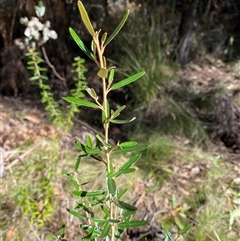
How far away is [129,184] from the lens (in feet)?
4.93

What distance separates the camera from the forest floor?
1331 millimetres

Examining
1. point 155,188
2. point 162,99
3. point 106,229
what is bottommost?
point 155,188

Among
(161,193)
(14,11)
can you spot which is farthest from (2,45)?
(161,193)

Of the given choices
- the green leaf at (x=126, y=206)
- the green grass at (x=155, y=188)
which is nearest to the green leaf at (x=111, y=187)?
the green leaf at (x=126, y=206)

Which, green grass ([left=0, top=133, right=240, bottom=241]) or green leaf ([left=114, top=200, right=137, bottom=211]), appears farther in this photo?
green grass ([left=0, top=133, right=240, bottom=241])

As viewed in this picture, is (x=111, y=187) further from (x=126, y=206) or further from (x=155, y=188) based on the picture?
(x=155, y=188)

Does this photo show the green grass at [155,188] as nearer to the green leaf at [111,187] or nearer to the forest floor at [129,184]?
the forest floor at [129,184]

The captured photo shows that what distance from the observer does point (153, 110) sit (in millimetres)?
2023

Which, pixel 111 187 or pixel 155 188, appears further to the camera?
pixel 155 188

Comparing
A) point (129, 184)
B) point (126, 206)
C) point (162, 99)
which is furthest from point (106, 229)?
point (162, 99)

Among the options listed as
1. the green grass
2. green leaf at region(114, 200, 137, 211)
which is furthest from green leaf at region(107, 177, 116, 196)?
the green grass

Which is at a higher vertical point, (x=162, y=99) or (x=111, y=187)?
(x=111, y=187)

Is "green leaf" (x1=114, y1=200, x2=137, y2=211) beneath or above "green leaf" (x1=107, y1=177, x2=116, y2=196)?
beneath

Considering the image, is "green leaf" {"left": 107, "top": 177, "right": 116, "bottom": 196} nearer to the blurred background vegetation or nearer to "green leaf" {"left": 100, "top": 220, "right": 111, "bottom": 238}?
"green leaf" {"left": 100, "top": 220, "right": 111, "bottom": 238}
